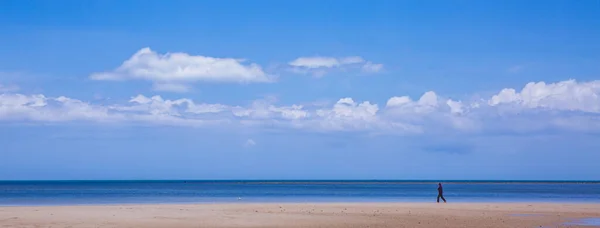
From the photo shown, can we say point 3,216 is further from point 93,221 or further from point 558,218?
point 558,218

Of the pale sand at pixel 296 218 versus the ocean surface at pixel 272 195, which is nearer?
the pale sand at pixel 296 218

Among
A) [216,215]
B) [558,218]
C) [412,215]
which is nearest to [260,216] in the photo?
[216,215]

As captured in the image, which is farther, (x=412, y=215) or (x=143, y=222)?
(x=412, y=215)

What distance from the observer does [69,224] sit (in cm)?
2738

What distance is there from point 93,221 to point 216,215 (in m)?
6.07

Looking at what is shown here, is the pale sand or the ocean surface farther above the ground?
the ocean surface

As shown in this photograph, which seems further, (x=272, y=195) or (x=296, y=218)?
(x=272, y=195)

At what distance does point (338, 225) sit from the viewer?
28.0 meters

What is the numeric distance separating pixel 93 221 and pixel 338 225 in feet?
32.8

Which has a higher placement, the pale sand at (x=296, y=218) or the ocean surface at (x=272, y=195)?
the ocean surface at (x=272, y=195)

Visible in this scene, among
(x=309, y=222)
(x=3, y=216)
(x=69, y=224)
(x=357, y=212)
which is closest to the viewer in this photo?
(x=69, y=224)

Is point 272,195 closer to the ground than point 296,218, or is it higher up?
higher up

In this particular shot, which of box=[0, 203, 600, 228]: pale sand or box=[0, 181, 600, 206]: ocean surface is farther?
box=[0, 181, 600, 206]: ocean surface

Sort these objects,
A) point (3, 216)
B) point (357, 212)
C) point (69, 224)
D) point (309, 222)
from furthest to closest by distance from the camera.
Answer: point (357, 212), point (3, 216), point (309, 222), point (69, 224)
